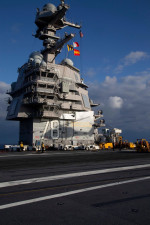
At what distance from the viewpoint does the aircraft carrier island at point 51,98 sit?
44.9 m

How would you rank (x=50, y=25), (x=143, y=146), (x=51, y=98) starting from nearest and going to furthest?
(x=143, y=146) → (x=51, y=98) → (x=50, y=25)

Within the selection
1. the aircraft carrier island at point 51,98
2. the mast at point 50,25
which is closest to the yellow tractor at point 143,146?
the aircraft carrier island at point 51,98

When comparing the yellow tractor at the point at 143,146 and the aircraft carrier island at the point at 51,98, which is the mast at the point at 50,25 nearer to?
the aircraft carrier island at the point at 51,98

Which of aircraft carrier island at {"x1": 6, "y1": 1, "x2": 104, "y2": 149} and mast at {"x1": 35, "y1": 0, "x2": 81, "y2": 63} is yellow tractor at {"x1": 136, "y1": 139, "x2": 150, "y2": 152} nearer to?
aircraft carrier island at {"x1": 6, "y1": 1, "x2": 104, "y2": 149}

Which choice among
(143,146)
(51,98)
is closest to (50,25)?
(51,98)

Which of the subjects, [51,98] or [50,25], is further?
[50,25]

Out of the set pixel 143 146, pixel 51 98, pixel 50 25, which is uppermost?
pixel 50 25

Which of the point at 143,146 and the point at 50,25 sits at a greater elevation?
the point at 50,25

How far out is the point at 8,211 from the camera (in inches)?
184

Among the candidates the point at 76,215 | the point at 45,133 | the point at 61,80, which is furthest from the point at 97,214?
the point at 61,80

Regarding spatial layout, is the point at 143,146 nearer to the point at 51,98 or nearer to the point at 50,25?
the point at 51,98

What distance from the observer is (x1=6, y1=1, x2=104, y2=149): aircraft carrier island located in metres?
44.9

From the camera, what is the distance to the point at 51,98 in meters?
47.2

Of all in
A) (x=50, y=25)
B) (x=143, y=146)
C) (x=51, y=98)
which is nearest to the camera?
(x=143, y=146)
